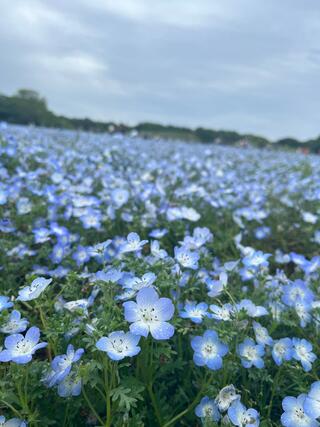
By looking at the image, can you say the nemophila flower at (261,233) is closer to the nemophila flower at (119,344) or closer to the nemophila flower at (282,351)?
the nemophila flower at (282,351)

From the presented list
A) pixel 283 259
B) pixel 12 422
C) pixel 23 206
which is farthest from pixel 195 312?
pixel 23 206

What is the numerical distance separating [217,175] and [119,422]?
14.3 ft

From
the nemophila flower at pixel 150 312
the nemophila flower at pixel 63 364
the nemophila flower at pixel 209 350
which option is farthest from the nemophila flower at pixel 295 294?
the nemophila flower at pixel 63 364

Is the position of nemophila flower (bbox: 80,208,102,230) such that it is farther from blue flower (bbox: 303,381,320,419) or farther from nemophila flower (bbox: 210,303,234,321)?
blue flower (bbox: 303,381,320,419)

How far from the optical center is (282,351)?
1.62m

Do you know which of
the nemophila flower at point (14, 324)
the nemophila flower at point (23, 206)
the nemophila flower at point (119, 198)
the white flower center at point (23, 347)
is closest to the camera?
the white flower center at point (23, 347)

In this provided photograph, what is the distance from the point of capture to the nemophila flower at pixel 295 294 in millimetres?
1885

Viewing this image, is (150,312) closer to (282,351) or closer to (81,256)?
(282,351)

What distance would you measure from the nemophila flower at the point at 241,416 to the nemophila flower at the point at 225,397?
0.02 meters

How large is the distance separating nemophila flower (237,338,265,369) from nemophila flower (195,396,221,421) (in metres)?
0.18

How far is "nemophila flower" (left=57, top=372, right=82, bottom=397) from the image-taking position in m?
1.33

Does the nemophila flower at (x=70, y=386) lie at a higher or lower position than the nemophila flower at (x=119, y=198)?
lower

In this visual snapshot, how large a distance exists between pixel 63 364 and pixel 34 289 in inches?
9.1

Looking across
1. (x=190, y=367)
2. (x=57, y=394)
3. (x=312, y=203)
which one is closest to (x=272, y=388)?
(x=190, y=367)
